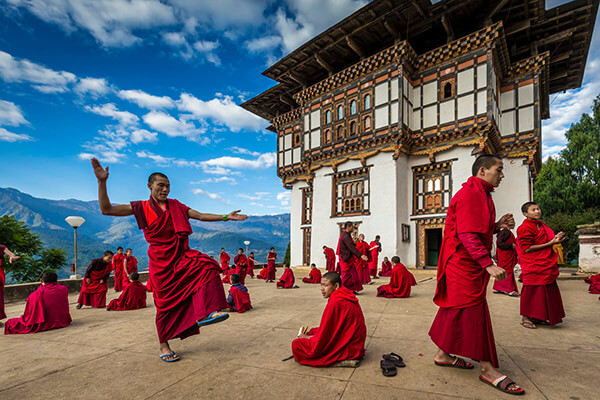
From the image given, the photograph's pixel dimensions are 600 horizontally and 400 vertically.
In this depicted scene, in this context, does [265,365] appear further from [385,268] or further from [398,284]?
[385,268]

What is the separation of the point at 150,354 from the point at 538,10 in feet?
68.7

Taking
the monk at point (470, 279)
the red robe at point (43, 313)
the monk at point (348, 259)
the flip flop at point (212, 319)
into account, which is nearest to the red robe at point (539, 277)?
the monk at point (470, 279)

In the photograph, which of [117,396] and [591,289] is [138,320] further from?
[591,289]

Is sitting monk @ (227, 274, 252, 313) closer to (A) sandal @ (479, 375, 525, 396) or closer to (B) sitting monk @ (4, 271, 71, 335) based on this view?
(B) sitting monk @ (4, 271, 71, 335)

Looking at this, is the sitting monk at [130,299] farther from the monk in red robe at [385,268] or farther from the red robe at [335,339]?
the monk in red robe at [385,268]

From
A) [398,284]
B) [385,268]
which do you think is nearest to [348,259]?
[398,284]

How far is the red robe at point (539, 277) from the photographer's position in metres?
4.46

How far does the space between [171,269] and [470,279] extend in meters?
3.15

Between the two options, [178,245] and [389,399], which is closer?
[389,399]

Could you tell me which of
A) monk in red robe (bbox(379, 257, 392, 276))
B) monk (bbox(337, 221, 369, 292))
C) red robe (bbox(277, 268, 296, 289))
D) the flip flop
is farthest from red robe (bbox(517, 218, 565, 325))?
monk in red robe (bbox(379, 257, 392, 276))

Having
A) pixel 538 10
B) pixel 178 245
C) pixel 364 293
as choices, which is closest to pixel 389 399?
pixel 178 245

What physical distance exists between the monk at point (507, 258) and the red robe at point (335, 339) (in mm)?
6122

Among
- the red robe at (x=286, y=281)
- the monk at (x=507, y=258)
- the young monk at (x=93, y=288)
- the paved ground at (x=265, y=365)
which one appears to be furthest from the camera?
the red robe at (x=286, y=281)

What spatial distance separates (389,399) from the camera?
2406mm
